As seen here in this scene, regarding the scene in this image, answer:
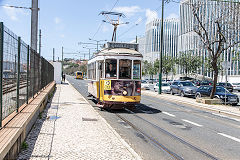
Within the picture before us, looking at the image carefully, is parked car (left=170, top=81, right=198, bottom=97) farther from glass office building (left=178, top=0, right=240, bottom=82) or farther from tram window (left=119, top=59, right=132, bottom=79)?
tram window (left=119, top=59, right=132, bottom=79)

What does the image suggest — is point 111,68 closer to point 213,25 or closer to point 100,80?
point 100,80

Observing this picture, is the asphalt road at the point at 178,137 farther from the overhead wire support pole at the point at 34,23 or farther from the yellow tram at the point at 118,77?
the overhead wire support pole at the point at 34,23

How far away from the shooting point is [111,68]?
1345cm

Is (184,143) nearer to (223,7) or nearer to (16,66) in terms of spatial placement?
(16,66)

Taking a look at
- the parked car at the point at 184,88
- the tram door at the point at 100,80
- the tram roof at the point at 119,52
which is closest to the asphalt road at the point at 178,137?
the tram door at the point at 100,80

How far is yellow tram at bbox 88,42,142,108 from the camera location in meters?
13.1

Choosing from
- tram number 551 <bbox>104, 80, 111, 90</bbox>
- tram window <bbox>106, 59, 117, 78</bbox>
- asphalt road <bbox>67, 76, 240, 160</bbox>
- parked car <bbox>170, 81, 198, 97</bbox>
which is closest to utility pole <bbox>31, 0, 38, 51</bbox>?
tram window <bbox>106, 59, 117, 78</bbox>

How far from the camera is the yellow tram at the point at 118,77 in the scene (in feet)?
42.9

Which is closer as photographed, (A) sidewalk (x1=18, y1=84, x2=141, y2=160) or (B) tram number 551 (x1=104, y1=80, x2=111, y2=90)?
(A) sidewalk (x1=18, y1=84, x2=141, y2=160)

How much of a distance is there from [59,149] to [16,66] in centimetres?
245

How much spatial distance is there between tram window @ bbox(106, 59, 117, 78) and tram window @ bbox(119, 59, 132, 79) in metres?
0.27

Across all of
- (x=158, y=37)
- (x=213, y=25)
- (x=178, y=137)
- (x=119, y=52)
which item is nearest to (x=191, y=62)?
(x=213, y=25)

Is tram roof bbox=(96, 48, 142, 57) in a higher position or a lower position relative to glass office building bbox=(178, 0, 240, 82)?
lower

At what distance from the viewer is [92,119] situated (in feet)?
34.4
